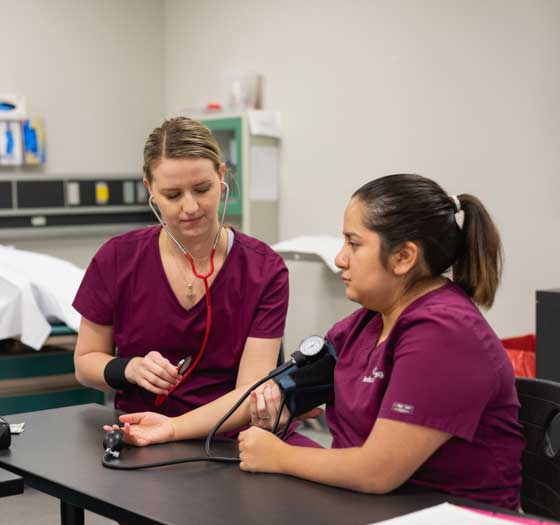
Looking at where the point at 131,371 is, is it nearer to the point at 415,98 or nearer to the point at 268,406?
the point at 268,406

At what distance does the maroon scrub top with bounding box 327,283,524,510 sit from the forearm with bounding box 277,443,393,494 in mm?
78

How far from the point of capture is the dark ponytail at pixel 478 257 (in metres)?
1.29

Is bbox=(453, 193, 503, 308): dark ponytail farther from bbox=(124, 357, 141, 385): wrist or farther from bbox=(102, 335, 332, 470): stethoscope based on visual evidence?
bbox=(124, 357, 141, 385): wrist

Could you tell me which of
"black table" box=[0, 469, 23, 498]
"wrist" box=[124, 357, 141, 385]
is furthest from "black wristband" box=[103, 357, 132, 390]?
"black table" box=[0, 469, 23, 498]

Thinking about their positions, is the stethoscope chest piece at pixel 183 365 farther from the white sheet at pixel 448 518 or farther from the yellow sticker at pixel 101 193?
the yellow sticker at pixel 101 193

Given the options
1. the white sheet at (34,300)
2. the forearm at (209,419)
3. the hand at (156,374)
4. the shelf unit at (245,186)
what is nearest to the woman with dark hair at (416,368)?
the forearm at (209,419)

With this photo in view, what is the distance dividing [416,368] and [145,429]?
0.53m

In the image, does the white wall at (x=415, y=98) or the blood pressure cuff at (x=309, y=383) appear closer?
the blood pressure cuff at (x=309, y=383)

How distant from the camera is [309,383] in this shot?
1.40 metres

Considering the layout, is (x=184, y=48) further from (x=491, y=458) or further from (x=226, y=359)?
(x=491, y=458)

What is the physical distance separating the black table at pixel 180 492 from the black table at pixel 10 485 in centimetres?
6

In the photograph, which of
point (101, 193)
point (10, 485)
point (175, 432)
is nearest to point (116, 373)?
point (175, 432)

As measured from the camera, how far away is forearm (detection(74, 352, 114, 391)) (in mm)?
1728

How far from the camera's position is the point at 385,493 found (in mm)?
1142
